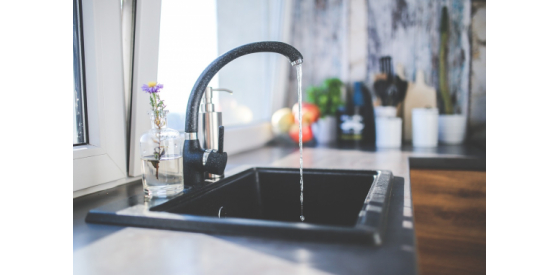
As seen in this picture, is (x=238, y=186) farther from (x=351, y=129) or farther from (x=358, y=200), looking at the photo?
(x=351, y=129)

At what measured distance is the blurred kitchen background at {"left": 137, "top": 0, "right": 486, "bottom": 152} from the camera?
1.86m

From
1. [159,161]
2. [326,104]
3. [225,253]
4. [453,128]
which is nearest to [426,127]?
[453,128]

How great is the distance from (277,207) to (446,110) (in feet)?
4.23

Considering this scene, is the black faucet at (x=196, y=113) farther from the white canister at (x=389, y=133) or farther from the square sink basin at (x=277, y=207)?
the white canister at (x=389, y=133)

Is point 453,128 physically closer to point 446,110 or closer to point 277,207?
point 446,110

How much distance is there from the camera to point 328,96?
6.75ft

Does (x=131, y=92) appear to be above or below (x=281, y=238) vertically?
above

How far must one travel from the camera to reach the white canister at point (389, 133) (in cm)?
186

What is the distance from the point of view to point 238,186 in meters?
1.03

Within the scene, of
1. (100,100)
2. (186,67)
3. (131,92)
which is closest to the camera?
(100,100)

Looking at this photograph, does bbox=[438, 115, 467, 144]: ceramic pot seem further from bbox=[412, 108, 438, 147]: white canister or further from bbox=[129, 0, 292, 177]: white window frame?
bbox=[129, 0, 292, 177]: white window frame

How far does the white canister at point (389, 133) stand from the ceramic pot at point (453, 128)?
9.8 inches
